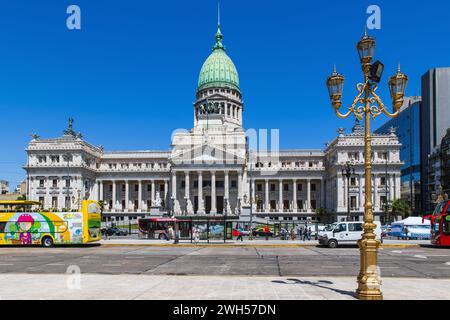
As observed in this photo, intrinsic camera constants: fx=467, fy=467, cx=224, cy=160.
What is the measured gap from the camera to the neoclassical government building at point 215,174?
327 feet

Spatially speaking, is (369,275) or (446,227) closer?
(369,275)

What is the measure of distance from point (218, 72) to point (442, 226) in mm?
97617

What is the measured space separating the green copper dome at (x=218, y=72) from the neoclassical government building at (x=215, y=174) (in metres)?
4.91

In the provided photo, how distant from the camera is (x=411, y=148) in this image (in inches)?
5664

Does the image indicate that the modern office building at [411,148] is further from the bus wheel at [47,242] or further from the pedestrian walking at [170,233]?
the bus wheel at [47,242]

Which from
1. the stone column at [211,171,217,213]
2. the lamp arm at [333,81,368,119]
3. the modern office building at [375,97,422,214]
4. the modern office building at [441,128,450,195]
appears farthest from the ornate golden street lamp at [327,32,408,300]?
the modern office building at [375,97,422,214]

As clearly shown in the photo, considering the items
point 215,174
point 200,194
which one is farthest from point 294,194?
point 200,194

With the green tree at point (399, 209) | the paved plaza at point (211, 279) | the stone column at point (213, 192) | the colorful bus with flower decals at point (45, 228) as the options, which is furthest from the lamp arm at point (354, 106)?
the stone column at point (213, 192)

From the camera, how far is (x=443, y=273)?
22.3m

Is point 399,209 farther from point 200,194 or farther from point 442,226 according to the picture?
point 442,226

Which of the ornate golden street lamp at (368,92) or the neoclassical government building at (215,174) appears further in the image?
the neoclassical government building at (215,174)

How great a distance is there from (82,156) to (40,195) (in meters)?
13.3
